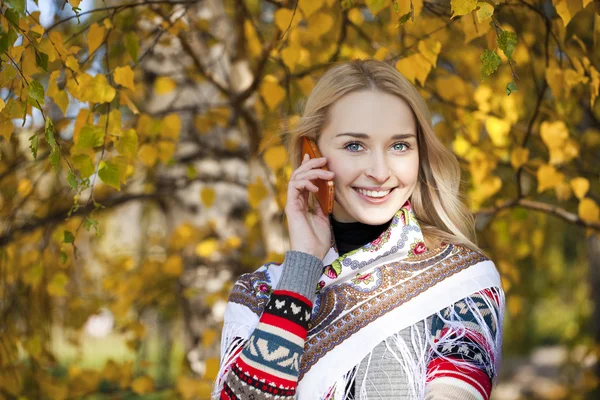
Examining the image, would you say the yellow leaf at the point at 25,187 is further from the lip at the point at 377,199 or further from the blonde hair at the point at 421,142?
the lip at the point at 377,199

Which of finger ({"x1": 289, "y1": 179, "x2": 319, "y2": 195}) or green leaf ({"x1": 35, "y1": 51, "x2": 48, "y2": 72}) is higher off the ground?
green leaf ({"x1": 35, "y1": 51, "x2": 48, "y2": 72})

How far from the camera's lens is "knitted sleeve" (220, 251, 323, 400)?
5.41 feet

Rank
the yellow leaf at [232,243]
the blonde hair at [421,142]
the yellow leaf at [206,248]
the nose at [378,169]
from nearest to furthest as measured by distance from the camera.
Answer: the nose at [378,169]
the blonde hair at [421,142]
the yellow leaf at [206,248]
the yellow leaf at [232,243]

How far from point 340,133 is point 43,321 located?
2.00 m

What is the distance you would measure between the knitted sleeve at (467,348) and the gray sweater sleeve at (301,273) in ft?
1.02

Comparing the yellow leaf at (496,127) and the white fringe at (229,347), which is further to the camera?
the yellow leaf at (496,127)

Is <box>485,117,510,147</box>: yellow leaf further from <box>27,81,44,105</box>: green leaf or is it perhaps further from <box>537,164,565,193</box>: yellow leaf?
<box>27,81,44,105</box>: green leaf

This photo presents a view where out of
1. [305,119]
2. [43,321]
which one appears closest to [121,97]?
[305,119]

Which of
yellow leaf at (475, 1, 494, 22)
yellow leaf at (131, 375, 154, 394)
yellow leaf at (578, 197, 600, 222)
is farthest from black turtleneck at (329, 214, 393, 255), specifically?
yellow leaf at (131, 375, 154, 394)

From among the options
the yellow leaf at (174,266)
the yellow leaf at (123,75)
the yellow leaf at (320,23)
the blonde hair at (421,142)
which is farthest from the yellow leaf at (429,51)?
the yellow leaf at (174,266)

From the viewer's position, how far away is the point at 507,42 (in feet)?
5.35

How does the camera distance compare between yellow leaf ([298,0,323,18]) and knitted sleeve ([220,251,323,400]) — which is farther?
yellow leaf ([298,0,323,18])

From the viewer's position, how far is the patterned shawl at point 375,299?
1735 mm

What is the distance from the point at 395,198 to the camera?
6.04 feet
